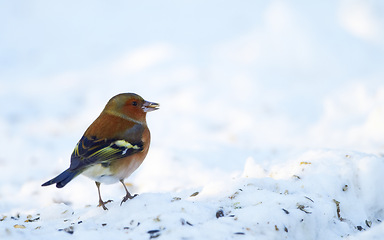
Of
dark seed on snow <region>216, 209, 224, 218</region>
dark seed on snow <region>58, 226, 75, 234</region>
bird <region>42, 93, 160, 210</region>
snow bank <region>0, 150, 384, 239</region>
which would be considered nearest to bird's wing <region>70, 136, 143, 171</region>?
bird <region>42, 93, 160, 210</region>

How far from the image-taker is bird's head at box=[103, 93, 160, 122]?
442cm

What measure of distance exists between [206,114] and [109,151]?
235 inches

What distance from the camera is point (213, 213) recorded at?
3707mm

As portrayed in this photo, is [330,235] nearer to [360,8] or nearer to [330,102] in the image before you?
[330,102]

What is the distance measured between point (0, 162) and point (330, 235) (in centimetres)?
575

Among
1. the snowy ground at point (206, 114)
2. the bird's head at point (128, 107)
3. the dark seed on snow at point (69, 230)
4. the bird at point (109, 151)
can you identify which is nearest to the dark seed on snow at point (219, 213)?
the snowy ground at point (206, 114)

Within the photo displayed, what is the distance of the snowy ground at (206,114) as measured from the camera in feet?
12.4

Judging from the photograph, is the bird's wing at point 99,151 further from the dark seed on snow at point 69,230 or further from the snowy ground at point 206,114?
the dark seed on snow at point 69,230

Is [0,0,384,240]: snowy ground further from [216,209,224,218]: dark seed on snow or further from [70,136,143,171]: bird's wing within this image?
[70,136,143,171]: bird's wing

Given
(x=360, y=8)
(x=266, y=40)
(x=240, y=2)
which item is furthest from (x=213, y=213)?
(x=240, y=2)

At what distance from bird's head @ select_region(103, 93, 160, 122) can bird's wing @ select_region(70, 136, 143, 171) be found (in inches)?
14.9

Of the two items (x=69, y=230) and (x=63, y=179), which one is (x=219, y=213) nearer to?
(x=69, y=230)

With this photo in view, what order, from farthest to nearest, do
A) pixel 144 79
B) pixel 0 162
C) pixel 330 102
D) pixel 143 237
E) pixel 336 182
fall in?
pixel 144 79, pixel 330 102, pixel 0 162, pixel 336 182, pixel 143 237

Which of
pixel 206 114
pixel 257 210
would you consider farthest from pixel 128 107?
pixel 206 114
